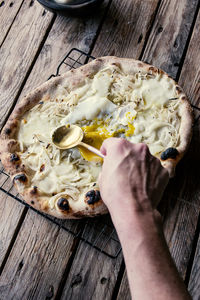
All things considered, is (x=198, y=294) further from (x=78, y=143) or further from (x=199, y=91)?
(x=199, y=91)

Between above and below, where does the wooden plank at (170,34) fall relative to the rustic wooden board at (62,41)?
above

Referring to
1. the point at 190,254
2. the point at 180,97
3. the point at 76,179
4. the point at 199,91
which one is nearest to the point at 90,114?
the point at 76,179

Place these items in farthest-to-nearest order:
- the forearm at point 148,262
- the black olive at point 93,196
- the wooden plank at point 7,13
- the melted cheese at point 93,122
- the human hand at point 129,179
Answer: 1. the wooden plank at point 7,13
2. the melted cheese at point 93,122
3. the black olive at point 93,196
4. the human hand at point 129,179
5. the forearm at point 148,262

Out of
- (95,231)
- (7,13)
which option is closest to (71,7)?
(7,13)

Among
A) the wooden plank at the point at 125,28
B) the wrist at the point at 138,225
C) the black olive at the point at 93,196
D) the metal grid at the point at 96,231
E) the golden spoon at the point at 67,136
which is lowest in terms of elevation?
the metal grid at the point at 96,231

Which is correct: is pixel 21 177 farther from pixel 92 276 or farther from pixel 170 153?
pixel 170 153

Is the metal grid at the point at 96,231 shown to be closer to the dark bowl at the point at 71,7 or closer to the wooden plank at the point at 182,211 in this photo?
the wooden plank at the point at 182,211

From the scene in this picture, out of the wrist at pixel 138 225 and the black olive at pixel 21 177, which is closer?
the wrist at pixel 138 225

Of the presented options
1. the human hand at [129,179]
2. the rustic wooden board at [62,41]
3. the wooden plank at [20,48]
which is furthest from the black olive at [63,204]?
the rustic wooden board at [62,41]
